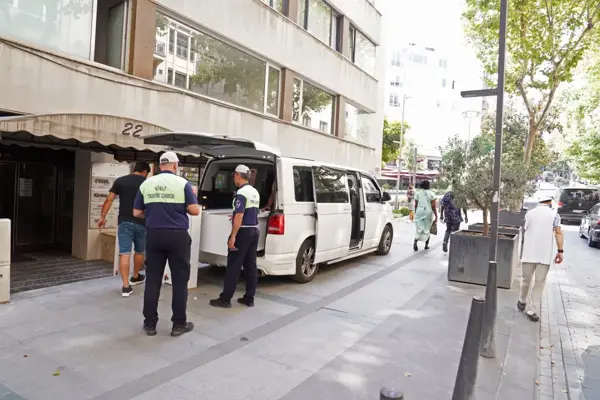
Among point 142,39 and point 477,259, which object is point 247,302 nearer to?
point 477,259

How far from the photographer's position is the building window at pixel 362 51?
58.6 feet

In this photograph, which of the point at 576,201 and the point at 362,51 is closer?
the point at 362,51

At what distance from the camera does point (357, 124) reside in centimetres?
1897

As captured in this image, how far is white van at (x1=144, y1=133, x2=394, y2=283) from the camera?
20.4ft

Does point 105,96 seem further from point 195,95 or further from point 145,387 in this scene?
point 145,387

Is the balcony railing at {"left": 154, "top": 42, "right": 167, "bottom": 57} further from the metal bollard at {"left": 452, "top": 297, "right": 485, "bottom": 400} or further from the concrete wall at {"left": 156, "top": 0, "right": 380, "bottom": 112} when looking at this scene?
the metal bollard at {"left": 452, "top": 297, "right": 485, "bottom": 400}

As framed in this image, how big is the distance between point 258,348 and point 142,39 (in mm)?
7013

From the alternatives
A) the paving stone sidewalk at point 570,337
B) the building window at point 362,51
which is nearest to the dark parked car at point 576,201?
the building window at point 362,51

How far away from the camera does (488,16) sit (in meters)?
12.4

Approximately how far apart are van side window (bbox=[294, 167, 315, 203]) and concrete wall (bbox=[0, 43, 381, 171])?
3.90 meters

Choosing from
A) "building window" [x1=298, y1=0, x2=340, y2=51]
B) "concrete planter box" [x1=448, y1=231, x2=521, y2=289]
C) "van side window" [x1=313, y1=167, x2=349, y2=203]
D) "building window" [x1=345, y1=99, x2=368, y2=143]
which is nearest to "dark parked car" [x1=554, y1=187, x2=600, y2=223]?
"building window" [x1=345, y1=99, x2=368, y2=143]

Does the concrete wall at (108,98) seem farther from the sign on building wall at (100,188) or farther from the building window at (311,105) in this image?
the building window at (311,105)

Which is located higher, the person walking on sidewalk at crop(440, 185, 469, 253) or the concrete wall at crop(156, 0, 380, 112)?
the concrete wall at crop(156, 0, 380, 112)

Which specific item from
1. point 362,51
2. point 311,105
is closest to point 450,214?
point 311,105
